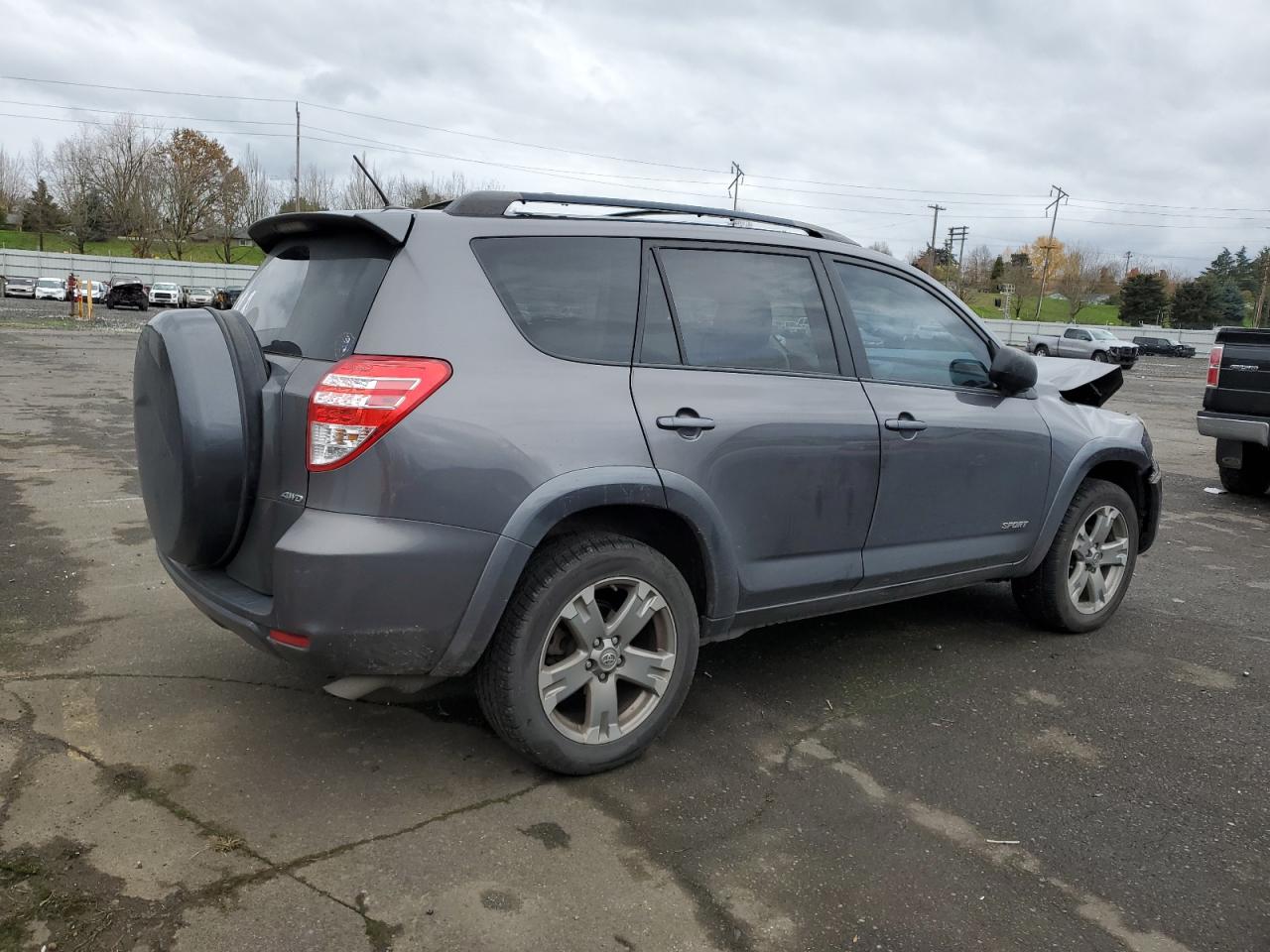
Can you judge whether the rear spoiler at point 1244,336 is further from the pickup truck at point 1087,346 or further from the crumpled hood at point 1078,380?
the pickup truck at point 1087,346

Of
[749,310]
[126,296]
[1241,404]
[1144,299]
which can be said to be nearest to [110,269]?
[126,296]

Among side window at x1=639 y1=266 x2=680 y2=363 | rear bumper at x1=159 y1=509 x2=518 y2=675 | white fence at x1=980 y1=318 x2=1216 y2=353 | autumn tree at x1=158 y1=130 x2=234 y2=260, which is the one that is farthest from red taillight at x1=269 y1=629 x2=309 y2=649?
autumn tree at x1=158 y1=130 x2=234 y2=260

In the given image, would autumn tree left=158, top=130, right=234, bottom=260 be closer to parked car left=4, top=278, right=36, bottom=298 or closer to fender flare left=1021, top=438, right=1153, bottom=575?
parked car left=4, top=278, right=36, bottom=298

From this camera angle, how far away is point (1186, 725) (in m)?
3.75

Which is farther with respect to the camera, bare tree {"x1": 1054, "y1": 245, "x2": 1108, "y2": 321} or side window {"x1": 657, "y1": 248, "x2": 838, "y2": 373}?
bare tree {"x1": 1054, "y1": 245, "x2": 1108, "y2": 321}

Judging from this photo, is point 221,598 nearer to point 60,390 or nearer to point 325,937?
point 325,937

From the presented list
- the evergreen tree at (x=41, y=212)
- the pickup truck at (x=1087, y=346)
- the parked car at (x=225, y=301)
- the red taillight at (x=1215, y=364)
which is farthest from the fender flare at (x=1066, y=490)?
the evergreen tree at (x=41, y=212)

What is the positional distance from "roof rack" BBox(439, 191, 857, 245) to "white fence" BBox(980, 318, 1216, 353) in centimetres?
5224

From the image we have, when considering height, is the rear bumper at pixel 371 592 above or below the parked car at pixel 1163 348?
below

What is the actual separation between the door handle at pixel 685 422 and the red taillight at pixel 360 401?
0.74 m

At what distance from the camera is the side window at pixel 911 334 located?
387cm

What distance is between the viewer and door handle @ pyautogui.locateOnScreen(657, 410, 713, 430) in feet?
10.3

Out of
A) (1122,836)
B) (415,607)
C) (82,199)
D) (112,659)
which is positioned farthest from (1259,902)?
(82,199)

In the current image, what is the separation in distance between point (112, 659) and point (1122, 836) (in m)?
3.76
